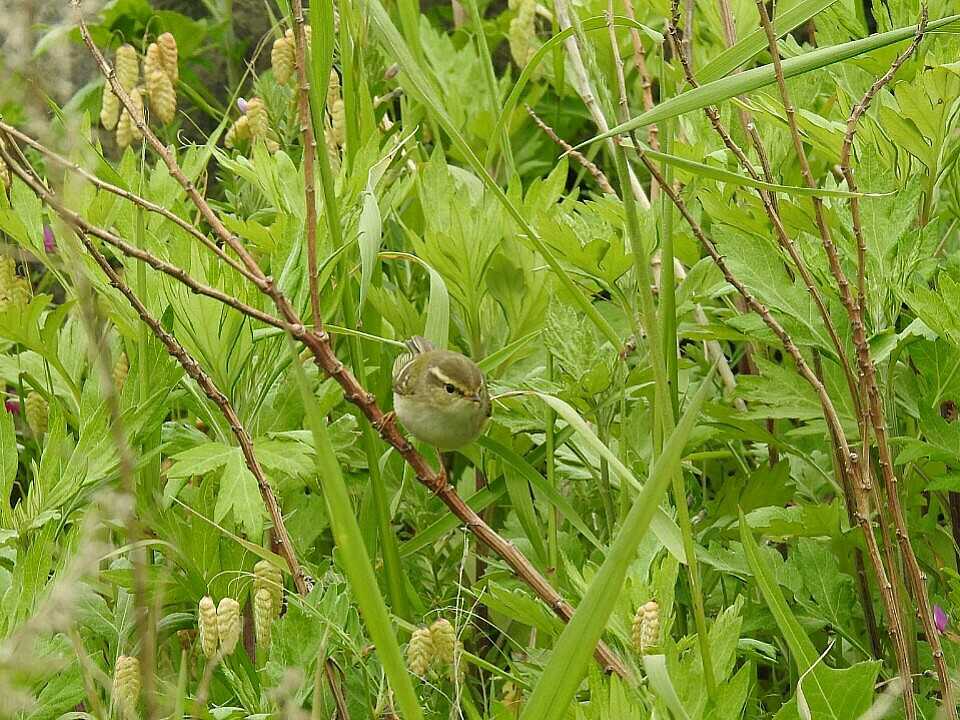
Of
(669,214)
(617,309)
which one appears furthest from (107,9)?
(669,214)

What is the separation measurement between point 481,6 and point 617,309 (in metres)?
1.40

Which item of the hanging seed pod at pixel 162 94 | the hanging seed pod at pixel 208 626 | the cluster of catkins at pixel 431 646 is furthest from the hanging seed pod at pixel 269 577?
the hanging seed pod at pixel 162 94

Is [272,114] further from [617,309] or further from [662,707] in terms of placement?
[662,707]

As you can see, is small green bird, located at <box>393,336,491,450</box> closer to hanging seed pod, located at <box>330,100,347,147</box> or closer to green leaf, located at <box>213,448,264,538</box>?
green leaf, located at <box>213,448,264,538</box>

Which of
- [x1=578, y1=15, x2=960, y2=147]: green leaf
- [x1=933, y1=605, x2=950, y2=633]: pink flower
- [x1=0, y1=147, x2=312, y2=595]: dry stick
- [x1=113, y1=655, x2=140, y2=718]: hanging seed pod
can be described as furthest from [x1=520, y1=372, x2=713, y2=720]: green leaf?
[x1=933, y1=605, x2=950, y2=633]: pink flower

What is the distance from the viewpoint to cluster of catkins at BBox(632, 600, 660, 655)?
1330 mm

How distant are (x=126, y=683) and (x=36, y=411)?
91 centimetres

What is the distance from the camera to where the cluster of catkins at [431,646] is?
1.42 m

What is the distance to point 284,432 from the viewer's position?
181 centimetres

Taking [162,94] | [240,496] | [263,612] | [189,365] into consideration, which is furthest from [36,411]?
[189,365]

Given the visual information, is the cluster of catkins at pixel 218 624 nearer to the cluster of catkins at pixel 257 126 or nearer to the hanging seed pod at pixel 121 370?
the hanging seed pod at pixel 121 370

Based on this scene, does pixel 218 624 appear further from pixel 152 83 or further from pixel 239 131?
pixel 239 131

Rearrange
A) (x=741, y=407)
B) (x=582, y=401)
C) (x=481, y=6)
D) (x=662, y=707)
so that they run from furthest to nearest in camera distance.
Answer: (x=481, y=6) → (x=741, y=407) → (x=582, y=401) → (x=662, y=707)

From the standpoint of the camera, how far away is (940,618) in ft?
5.58
